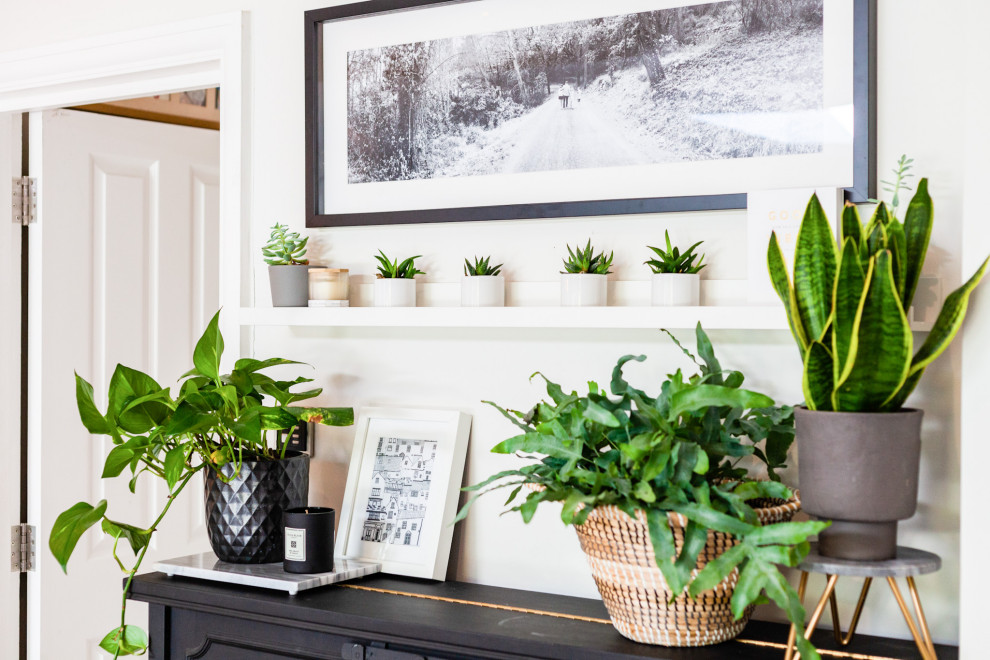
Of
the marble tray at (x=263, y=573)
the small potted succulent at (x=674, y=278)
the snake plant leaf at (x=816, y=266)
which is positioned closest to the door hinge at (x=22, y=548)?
the marble tray at (x=263, y=573)

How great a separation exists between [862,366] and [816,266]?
0.14 m

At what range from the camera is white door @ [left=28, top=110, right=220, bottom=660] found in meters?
2.41

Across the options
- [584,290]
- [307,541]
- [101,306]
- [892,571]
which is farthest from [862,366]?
[101,306]

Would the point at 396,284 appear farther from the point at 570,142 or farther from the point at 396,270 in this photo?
the point at 570,142

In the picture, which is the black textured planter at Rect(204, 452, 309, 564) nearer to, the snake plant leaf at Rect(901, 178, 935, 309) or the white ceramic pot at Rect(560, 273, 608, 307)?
the white ceramic pot at Rect(560, 273, 608, 307)

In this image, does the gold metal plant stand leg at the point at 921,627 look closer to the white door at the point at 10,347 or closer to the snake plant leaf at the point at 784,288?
the snake plant leaf at the point at 784,288

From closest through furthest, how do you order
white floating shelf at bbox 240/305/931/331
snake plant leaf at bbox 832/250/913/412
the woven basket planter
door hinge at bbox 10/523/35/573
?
1. snake plant leaf at bbox 832/250/913/412
2. the woven basket planter
3. white floating shelf at bbox 240/305/931/331
4. door hinge at bbox 10/523/35/573

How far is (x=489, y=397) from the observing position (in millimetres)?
1676

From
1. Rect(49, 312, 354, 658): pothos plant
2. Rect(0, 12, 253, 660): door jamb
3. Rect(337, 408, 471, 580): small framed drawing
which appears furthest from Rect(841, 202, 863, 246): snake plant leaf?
Rect(0, 12, 253, 660): door jamb

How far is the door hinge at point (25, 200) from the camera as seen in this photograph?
95.7 inches

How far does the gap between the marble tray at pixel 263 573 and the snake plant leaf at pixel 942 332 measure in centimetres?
90

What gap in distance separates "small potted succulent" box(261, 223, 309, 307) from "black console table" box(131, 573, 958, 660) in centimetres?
50

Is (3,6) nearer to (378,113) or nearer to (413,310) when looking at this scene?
(378,113)

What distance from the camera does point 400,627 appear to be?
1431mm
